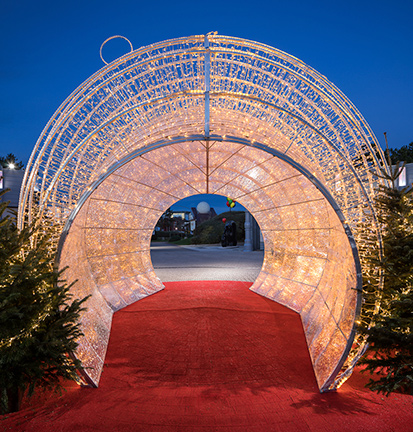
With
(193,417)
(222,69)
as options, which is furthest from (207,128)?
(193,417)

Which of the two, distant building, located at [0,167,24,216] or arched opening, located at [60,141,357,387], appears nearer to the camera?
arched opening, located at [60,141,357,387]

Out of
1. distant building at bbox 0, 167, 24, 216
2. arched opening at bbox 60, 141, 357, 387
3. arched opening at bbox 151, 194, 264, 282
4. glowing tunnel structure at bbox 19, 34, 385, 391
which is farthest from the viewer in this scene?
distant building at bbox 0, 167, 24, 216

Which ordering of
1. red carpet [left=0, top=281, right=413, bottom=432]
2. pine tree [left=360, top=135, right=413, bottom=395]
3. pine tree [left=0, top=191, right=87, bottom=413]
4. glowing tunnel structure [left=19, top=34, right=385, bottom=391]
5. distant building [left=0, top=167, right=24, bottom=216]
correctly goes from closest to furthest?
pine tree [left=0, top=191, right=87, bottom=413], red carpet [left=0, top=281, right=413, bottom=432], pine tree [left=360, top=135, right=413, bottom=395], glowing tunnel structure [left=19, top=34, right=385, bottom=391], distant building [left=0, top=167, right=24, bottom=216]

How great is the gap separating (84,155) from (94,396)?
11.6 ft

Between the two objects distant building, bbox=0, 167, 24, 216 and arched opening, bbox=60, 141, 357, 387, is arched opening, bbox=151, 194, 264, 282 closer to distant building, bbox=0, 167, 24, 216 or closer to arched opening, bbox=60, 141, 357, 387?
arched opening, bbox=60, 141, 357, 387

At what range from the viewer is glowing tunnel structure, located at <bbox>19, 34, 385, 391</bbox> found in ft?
12.9

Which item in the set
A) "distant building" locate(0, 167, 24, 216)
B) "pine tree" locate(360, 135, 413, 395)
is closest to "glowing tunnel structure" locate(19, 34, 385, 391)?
"pine tree" locate(360, 135, 413, 395)

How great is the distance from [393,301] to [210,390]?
102 inches

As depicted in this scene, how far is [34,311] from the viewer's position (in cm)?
295

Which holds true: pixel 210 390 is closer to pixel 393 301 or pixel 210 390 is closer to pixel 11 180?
pixel 393 301

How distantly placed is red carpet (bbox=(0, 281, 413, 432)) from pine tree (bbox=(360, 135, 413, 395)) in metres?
0.42

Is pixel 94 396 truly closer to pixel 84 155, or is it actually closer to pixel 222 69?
pixel 84 155

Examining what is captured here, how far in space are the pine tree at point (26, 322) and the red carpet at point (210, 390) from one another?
474 mm

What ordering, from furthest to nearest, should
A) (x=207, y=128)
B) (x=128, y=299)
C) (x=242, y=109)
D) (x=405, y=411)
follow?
(x=128, y=299)
(x=242, y=109)
(x=207, y=128)
(x=405, y=411)
